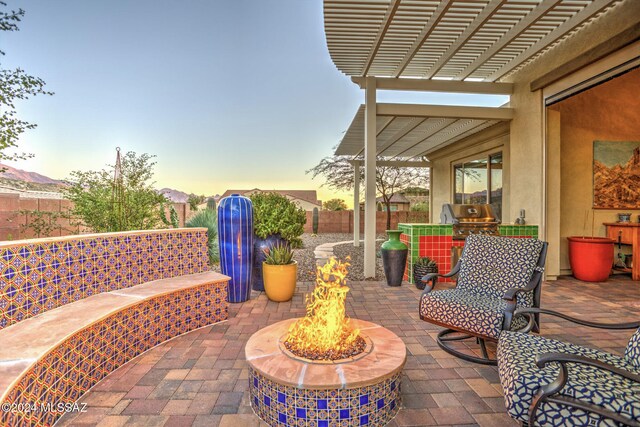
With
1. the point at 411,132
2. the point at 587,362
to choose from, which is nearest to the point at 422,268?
the point at 587,362

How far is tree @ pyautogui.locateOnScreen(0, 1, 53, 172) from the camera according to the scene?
496 centimetres

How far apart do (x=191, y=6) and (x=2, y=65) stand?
147 inches

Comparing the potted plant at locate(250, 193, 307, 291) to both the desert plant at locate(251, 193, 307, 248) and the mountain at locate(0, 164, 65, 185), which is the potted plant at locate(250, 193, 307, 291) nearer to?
the desert plant at locate(251, 193, 307, 248)

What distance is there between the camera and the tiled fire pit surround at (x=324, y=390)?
1.69 metres

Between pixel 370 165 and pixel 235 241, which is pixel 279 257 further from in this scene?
pixel 370 165

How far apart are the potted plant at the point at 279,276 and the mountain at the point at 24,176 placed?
451 centimetres

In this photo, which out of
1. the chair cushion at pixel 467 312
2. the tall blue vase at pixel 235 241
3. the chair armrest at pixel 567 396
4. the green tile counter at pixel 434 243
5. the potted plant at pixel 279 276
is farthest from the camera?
the green tile counter at pixel 434 243

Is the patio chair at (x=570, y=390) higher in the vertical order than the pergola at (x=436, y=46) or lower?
lower

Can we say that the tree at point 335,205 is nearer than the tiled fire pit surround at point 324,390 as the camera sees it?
No

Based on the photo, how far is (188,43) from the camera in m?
7.78

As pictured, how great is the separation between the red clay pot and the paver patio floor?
1.51 meters

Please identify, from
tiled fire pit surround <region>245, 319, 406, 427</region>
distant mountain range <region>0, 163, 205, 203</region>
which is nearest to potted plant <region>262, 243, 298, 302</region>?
tiled fire pit surround <region>245, 319, 406, 427</region>

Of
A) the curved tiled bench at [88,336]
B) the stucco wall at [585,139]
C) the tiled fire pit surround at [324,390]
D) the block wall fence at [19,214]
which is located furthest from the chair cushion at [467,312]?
the block wall fence at [19,214]

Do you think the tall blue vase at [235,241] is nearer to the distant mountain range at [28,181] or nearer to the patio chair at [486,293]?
the patio chair at [486,293]
